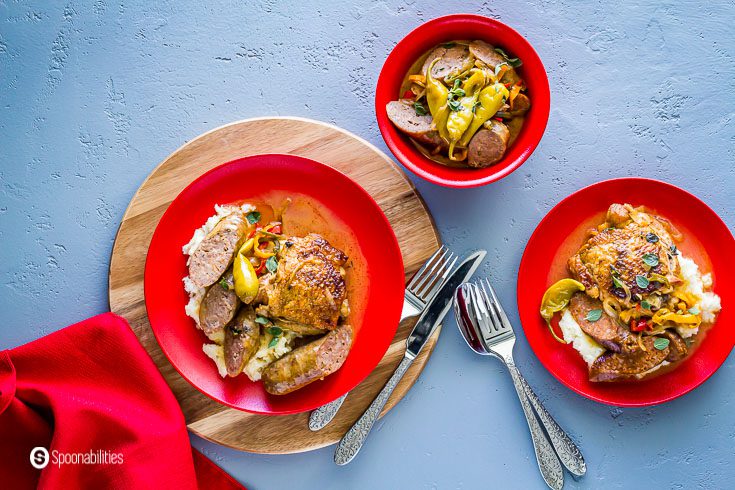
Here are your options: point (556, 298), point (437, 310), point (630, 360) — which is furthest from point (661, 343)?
point (437, 310)

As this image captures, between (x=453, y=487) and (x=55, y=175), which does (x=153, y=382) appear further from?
(x=453, y=487)

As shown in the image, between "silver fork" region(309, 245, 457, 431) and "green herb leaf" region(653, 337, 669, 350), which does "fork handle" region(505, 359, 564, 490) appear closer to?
"silver fork" region(309, 245, 457, 431)

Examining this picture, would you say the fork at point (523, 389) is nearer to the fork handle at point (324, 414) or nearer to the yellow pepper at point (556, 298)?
the yellow pepper at point (556, 298)

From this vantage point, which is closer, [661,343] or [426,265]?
[661,343]

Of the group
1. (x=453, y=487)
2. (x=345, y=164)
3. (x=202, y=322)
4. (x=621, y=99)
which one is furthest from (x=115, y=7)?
(x=453, y=487)

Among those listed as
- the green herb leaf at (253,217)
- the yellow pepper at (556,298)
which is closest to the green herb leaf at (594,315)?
the yellow pepper at (556,298)

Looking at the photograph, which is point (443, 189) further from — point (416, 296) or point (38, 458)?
point (38, 458)
